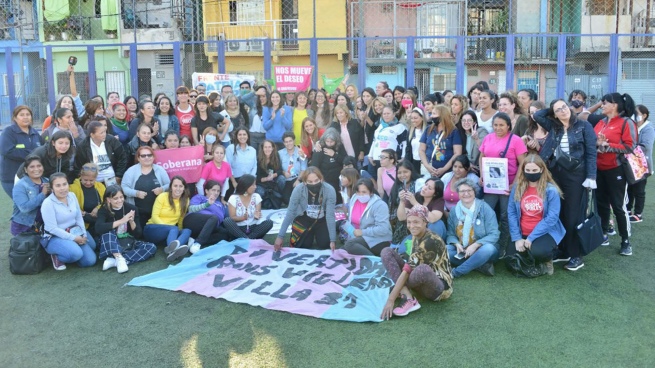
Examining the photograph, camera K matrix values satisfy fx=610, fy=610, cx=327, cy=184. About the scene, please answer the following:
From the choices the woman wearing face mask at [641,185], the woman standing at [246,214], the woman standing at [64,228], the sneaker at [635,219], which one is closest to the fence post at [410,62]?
the woman wearing face mask at [641,185]

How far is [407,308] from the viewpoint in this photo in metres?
5.33

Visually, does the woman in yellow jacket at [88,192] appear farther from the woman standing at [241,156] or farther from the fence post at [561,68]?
the fence post at [561,68]

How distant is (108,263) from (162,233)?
83 centimetres

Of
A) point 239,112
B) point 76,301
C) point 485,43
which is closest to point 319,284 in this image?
point 76,301

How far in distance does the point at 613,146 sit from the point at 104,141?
6.10 metres

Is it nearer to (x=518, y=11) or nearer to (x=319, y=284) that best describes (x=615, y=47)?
(x=518, y=11)

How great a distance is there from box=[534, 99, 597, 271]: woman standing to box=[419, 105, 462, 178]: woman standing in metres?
1.27

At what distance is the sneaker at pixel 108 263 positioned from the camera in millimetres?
6742

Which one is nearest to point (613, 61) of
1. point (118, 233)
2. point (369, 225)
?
point (369, 225)

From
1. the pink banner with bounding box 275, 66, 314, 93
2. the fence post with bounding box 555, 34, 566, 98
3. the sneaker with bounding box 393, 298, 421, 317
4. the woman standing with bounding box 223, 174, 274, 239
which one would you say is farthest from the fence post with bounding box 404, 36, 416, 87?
the sneaker with bounding box 393, 298, 421, 317

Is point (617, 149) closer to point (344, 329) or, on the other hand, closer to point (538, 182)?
point (538, 182)

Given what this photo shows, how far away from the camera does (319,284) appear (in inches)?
240

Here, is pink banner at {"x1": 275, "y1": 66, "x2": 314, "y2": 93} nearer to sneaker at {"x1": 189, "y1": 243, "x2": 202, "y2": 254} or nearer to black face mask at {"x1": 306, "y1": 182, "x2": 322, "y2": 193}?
black face mask at {"x1": 306, "y1": 182, "x2": 322, "y2": 193}

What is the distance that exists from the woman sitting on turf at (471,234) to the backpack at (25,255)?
4.47 meters
